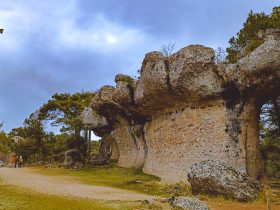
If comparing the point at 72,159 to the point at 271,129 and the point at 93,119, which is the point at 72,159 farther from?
the point at 271,129

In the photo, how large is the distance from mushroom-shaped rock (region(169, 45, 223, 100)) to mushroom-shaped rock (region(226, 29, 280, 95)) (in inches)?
45.6

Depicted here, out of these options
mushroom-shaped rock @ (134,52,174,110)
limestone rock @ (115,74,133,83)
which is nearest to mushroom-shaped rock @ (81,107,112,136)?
limestone rock @ (115,74,133,83)

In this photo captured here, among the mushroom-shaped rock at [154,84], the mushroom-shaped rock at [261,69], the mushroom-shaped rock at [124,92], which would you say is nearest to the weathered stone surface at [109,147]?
the mushroom-shaped rock at [124,92]

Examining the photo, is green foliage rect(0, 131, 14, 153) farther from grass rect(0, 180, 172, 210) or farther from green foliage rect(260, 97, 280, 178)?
grass rect(0, 180, 172, 210)

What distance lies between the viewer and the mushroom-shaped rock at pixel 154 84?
26750 millimetres

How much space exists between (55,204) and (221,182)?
27.2ft

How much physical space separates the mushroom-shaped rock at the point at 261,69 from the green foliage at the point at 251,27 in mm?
3742

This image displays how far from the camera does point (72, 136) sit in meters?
45.7

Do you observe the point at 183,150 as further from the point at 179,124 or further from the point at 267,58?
the point at 267,58

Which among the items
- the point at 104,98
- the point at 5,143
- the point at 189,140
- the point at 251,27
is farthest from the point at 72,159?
the point at 251,27

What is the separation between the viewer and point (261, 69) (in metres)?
21.7

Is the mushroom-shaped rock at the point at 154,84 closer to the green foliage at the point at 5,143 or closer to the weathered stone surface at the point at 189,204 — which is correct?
the weathered stone surface at the point at 189,204

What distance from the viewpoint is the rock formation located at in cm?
2268

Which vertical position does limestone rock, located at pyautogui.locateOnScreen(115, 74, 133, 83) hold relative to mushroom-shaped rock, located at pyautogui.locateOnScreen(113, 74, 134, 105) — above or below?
above
